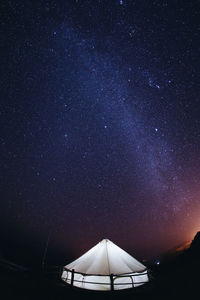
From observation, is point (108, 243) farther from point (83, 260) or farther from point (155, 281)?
point (155, 281)

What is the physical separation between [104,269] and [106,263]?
0.23 metres

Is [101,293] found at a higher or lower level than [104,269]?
lower

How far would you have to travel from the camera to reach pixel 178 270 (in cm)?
589

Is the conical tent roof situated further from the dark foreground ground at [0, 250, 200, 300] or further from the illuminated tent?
the dark foreground ground at [0, 250, 200, 300]

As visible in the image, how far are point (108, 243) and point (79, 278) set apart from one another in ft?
5.44

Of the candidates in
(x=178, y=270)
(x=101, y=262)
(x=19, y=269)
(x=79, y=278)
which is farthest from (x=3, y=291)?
(x=178, y=270)

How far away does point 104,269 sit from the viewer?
6188 millimetres

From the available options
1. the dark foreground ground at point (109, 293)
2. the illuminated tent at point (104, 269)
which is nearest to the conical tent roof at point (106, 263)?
the illuminated tent at point (104, 269)

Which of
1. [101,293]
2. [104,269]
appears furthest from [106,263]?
[101,293]

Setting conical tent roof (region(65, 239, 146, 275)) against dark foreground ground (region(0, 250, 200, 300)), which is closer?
dark foreground ground (region(0, 250, 200, 300))

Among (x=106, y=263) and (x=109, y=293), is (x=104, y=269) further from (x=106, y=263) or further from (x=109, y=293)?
(x=109, y=293)

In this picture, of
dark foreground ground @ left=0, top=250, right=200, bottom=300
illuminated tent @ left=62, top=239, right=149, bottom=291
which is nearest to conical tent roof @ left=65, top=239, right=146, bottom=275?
illuminated tent @ left=62, top=239, right=149, bottom=291

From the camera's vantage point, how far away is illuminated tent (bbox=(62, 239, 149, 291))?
20.1 ft

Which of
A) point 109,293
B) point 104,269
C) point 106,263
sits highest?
point 106,263
